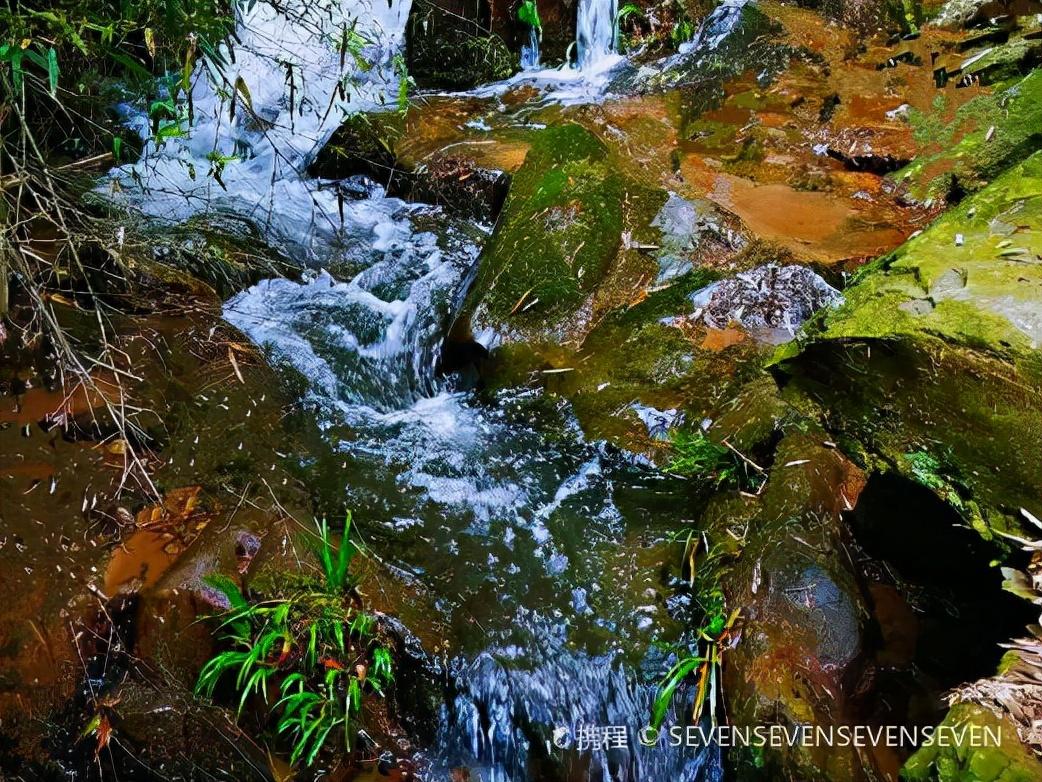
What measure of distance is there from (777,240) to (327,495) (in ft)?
11.5

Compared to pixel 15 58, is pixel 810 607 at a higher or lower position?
lower

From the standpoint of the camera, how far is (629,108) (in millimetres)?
→ 7070

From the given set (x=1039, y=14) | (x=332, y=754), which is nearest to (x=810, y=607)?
(x=332, y=754)

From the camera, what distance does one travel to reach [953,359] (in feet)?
8.01

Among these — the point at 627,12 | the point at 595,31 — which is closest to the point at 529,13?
the point at 595,31

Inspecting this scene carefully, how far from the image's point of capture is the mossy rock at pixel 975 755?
1.81 m

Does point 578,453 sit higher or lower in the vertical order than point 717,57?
lower

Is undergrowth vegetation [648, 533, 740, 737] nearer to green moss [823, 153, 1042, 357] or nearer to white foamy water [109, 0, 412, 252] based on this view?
green moss [823, 153, 1042, 357]

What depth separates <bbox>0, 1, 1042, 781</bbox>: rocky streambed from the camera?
268 centimetres

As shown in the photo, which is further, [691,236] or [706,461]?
[691,236]

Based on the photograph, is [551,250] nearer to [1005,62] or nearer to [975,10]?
[1005,62]

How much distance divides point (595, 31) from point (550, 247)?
451 centimetres

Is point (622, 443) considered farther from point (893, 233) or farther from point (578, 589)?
point (893, 233)

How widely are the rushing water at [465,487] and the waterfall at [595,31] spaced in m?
3.24
